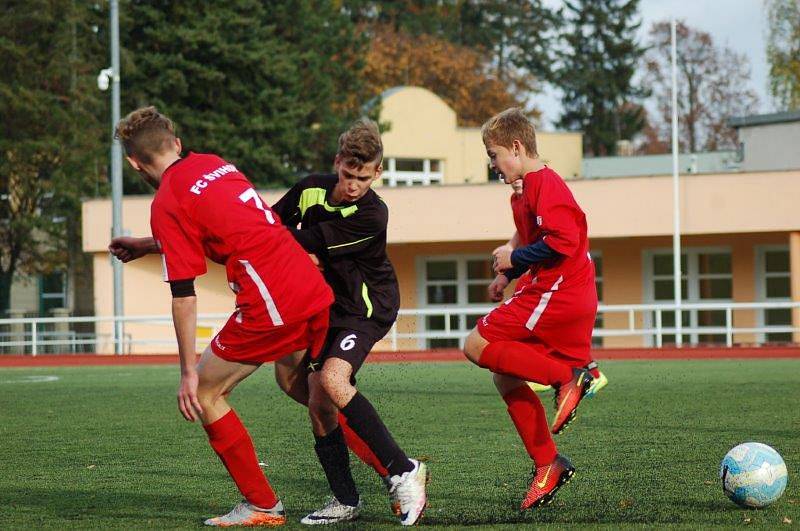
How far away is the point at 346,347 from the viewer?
20.7 feet

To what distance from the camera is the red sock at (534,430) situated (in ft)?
21.8

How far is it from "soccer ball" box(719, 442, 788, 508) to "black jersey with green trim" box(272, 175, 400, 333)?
1873 mm

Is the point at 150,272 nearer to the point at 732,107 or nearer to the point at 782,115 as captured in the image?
the point at 782,115

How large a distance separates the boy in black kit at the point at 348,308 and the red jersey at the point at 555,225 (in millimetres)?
773

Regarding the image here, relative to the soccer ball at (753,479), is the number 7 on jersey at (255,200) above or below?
above

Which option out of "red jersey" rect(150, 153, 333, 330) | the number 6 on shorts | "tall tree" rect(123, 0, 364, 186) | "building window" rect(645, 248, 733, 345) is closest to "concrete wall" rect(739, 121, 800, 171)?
"building window" rect(645, 248, 733, 345)

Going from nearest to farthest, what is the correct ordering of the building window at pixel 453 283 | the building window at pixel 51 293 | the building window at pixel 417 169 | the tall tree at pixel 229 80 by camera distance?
the building window at pixel 453 283 → the tall tree at pixel 229 80 → the building window at pixel 417 169 → the building window at pixel 51 293

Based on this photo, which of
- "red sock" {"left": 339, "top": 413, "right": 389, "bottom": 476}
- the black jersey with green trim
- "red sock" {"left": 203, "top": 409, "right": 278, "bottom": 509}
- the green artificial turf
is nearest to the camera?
"red sock" {"left": 203, "top": 409, "right": 278, "bottom": 509}

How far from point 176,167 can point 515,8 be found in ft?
200

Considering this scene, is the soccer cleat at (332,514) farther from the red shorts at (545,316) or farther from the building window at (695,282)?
the building window at (695,282)

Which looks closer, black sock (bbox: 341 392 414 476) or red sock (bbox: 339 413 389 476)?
black sock (bbox: 341 392 414 476)

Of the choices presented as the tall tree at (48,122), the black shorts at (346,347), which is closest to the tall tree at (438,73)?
the tall tree at (48,122)

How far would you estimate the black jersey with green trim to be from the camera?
6332 millimetres

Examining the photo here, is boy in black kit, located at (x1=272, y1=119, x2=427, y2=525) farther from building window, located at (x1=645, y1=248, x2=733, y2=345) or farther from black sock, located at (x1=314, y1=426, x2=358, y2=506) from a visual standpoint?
building window, located at (x1=645, y1=248, x2=733, y2=345)
